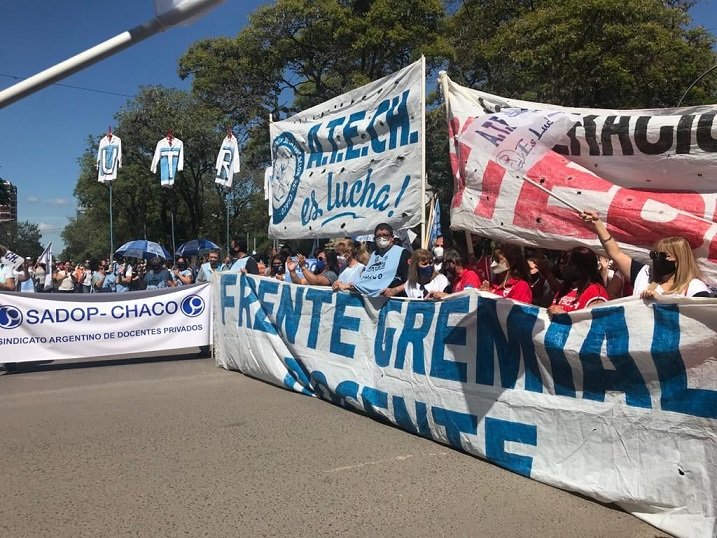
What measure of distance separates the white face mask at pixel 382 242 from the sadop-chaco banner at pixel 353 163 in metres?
0.16

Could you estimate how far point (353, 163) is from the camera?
267 inches

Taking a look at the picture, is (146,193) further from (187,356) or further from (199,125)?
(187,356)

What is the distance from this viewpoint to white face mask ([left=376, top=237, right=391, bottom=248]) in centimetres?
632

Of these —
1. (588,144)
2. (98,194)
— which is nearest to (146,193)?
(98,194)

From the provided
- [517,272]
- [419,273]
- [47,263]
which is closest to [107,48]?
[419,273]

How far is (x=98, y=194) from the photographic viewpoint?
42000 millimetres

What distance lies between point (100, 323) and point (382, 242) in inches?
203

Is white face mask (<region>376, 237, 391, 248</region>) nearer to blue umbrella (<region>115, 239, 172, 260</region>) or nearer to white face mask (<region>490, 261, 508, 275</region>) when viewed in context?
white face mask (<region>490, 261, 508, 275</region>)

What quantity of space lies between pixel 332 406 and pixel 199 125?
2970cm

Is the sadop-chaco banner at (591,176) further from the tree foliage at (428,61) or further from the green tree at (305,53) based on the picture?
the green tree at (305,53)

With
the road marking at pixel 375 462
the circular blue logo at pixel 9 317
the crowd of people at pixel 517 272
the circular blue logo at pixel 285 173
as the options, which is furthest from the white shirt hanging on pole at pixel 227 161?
the road marking at pixel 375 462

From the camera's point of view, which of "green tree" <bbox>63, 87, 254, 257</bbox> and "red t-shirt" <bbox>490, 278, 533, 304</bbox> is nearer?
"red t-shirt" <bbox>490, 278, 533, 304</bbox>

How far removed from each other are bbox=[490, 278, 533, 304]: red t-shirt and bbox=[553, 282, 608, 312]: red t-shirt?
422 mm

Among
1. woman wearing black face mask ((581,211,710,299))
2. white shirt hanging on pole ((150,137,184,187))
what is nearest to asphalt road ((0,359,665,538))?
woman wearing black face mask ((581,211,710,299))
